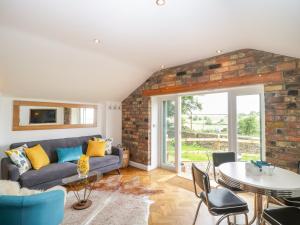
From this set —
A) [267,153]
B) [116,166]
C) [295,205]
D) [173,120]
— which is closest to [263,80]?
[267,153]

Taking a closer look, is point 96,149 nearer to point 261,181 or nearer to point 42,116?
point 42,116

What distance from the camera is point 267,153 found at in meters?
2.70

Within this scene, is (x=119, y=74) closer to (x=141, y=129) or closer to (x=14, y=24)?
(x=141, y=129)

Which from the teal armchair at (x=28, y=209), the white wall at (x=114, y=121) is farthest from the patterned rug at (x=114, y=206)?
the white wall at (x=114, y=121)

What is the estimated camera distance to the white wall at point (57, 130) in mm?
3307

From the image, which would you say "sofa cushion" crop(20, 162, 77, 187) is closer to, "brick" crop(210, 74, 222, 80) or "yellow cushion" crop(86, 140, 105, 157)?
"yellow cushion" crop(86, 140, 105, 157)

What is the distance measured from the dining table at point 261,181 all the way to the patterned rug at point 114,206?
127cm

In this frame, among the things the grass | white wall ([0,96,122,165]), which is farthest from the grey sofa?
the grass

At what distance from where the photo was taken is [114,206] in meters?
2.60

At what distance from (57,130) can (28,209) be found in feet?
9.10

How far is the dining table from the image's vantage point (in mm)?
1538

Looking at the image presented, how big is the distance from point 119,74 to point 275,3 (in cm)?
308

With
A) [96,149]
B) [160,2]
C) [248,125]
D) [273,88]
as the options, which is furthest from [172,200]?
[160,2]

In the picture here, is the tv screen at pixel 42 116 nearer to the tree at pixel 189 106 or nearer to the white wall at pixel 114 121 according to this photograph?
the white wall at pixel 114 121
